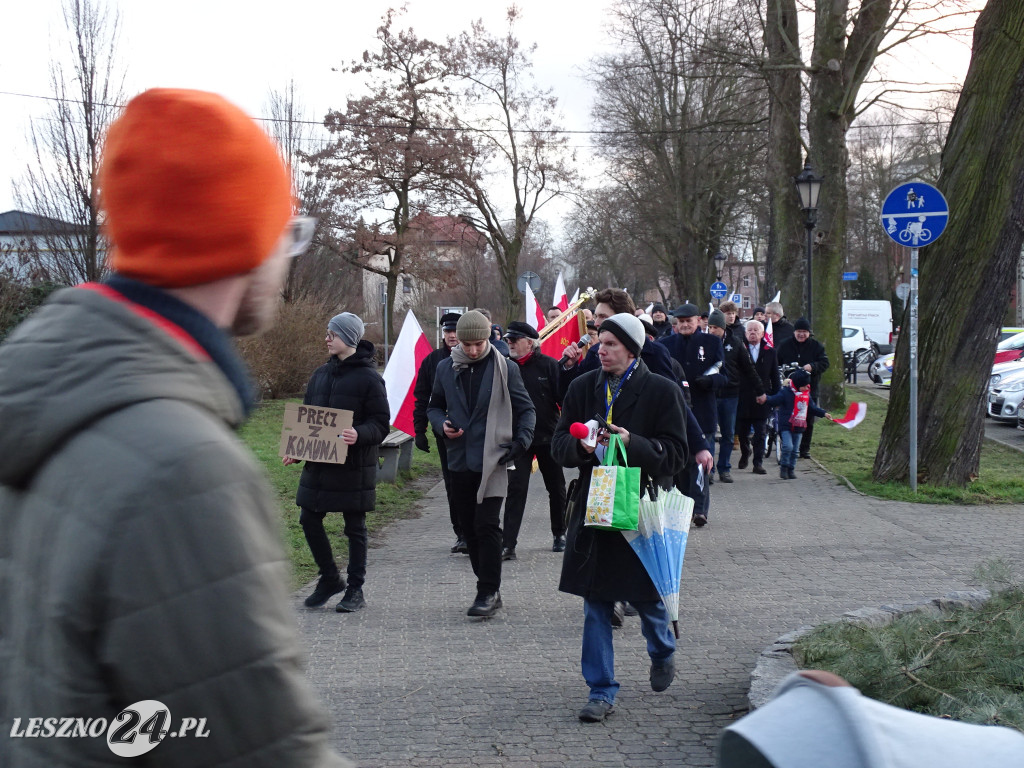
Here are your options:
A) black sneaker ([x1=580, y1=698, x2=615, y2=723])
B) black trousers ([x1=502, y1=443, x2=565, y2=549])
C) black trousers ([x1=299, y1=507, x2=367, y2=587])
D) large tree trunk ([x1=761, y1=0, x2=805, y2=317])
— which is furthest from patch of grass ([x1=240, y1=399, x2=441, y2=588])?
large tree trunk ([x1=761, y1=0, x2=805, y2=317])

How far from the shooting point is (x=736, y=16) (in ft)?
78.3

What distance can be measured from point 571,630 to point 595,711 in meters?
1.70

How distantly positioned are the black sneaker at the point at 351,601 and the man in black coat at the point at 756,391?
290 inches

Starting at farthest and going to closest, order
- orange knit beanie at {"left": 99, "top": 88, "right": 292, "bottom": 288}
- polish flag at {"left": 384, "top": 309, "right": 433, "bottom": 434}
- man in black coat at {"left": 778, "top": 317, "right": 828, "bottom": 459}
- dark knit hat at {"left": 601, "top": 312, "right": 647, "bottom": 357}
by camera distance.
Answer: man in black coat at {"left": 778, "top": 317, "right": 828, "bottom": 459}
polish flag at {"left": 384, "top": 309, "right": 433, "bottom": 434}
dark knit hat at {"left": 601, "top": 312, "right": 647, "bottom": 357}
orange knit beanie at {"left": 99, "top": 88, "right": 292, "bottom": 288}

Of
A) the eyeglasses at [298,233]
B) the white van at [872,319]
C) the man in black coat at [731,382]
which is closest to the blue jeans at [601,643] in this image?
the eyeglasses at [298,233]

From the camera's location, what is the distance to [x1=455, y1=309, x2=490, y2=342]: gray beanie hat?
7699 mm

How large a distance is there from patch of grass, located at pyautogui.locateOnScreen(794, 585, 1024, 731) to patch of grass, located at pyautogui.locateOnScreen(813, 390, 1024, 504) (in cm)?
706

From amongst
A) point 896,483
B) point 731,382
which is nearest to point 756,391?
point 731,382

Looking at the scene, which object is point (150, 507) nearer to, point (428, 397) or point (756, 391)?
point (428, 397)

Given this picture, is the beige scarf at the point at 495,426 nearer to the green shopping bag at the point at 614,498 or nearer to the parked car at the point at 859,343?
the green shopping bag at the point at 614,498

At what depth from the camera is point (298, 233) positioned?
1757mm

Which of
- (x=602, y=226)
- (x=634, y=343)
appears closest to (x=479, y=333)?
(x=634, y=343)

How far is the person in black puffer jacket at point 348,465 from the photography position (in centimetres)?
736
